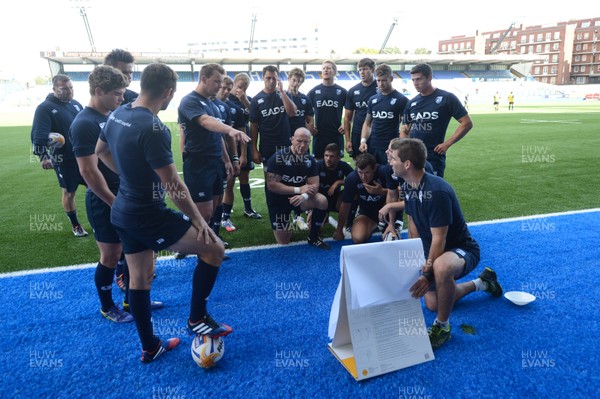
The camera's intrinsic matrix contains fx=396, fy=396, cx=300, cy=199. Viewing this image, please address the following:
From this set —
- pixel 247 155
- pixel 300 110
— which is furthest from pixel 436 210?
pixel 247 155

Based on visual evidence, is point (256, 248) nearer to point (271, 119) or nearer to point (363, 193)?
point (363, 193)

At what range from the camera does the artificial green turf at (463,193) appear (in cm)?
558

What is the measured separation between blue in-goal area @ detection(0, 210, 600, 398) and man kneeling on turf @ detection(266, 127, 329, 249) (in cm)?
68

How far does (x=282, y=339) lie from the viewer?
3.36 metres

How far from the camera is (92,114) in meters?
3.41

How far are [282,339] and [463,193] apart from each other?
5.95 m

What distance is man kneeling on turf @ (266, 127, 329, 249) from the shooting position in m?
5.36

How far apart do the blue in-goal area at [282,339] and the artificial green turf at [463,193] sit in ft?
3.00

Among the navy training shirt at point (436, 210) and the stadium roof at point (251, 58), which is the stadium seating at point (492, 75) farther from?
the navy training shirt at point (436, 210)

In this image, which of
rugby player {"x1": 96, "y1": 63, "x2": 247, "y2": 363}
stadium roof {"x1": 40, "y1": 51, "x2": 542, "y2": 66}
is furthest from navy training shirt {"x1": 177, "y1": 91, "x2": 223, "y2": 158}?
stadium roof {"x1": 40, "y1": 51, "x2": 542, "y2": 66}

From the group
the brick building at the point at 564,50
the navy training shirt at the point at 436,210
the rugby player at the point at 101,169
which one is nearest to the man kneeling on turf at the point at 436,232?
the navy training shirt at the point at 436,210

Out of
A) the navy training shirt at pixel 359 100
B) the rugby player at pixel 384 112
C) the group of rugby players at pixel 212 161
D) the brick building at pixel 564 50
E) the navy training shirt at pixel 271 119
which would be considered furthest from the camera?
the brick building at pixel 564 50

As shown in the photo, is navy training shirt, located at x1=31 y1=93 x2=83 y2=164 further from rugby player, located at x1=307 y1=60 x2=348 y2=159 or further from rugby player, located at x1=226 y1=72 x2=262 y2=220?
rugby player, located at x1=307 y1=60 x2=348 y2=159

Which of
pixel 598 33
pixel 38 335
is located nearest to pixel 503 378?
pixel 38 335
